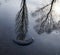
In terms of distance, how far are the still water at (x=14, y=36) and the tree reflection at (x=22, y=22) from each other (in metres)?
0.19

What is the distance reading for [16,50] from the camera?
722 cm

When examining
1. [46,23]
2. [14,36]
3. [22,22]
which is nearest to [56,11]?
[46,23]

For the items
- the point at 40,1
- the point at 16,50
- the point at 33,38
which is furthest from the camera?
the point at 40,1

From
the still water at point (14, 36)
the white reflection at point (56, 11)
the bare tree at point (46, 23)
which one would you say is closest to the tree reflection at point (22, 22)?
the still water at point (14, 36)

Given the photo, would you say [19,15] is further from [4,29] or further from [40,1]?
[40,1]

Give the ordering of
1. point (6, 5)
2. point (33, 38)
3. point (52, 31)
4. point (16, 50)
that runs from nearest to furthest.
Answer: point (16, 50) → point (33, 38) → point (52, 31) → point (6, 5)

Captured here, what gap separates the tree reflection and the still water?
0.19 m

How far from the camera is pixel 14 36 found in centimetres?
774

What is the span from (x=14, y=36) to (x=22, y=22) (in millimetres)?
971

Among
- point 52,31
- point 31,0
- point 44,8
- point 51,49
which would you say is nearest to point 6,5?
point 31,0

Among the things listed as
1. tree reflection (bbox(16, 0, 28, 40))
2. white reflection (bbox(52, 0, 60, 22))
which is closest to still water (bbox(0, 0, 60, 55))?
tree reflection (bbox(16, 0, 28, 40))

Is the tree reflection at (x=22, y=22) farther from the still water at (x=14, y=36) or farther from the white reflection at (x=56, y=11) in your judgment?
the white reflection at (x=56, y=11)

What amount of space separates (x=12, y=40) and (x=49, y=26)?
6.76 ft

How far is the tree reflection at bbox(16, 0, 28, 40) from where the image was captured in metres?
7.83
